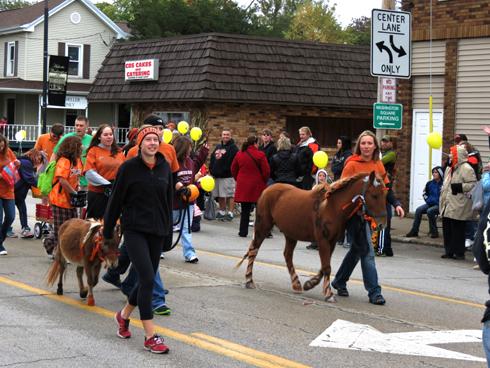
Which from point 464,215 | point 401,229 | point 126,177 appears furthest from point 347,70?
point 126,177

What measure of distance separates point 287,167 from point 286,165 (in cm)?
4

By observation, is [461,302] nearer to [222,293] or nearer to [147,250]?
[222,293]

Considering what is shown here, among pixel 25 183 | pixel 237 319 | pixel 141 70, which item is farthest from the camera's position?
pixel 141 70

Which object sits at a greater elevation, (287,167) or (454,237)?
(287,167)

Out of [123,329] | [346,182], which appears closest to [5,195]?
[346,182]

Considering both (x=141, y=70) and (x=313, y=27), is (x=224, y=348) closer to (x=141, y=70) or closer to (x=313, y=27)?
(x=141, y=70)

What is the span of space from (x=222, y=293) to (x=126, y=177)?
3217 mm

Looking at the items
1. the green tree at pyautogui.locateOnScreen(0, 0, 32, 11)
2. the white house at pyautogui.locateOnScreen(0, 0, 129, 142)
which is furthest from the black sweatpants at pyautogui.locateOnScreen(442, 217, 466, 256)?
the green tree at pyautogui.locateOnScreen(0, 0, 32, 11)

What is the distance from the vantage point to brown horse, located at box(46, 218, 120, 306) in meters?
8.77

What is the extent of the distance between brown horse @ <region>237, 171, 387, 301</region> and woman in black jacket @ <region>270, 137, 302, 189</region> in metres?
5.82

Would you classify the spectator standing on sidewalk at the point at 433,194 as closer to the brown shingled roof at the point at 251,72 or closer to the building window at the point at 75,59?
the brown shingled roof at the point at 251,72

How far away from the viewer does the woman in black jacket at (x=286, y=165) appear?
16.5 m

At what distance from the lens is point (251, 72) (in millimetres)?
28141

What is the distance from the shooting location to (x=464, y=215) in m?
14.4
